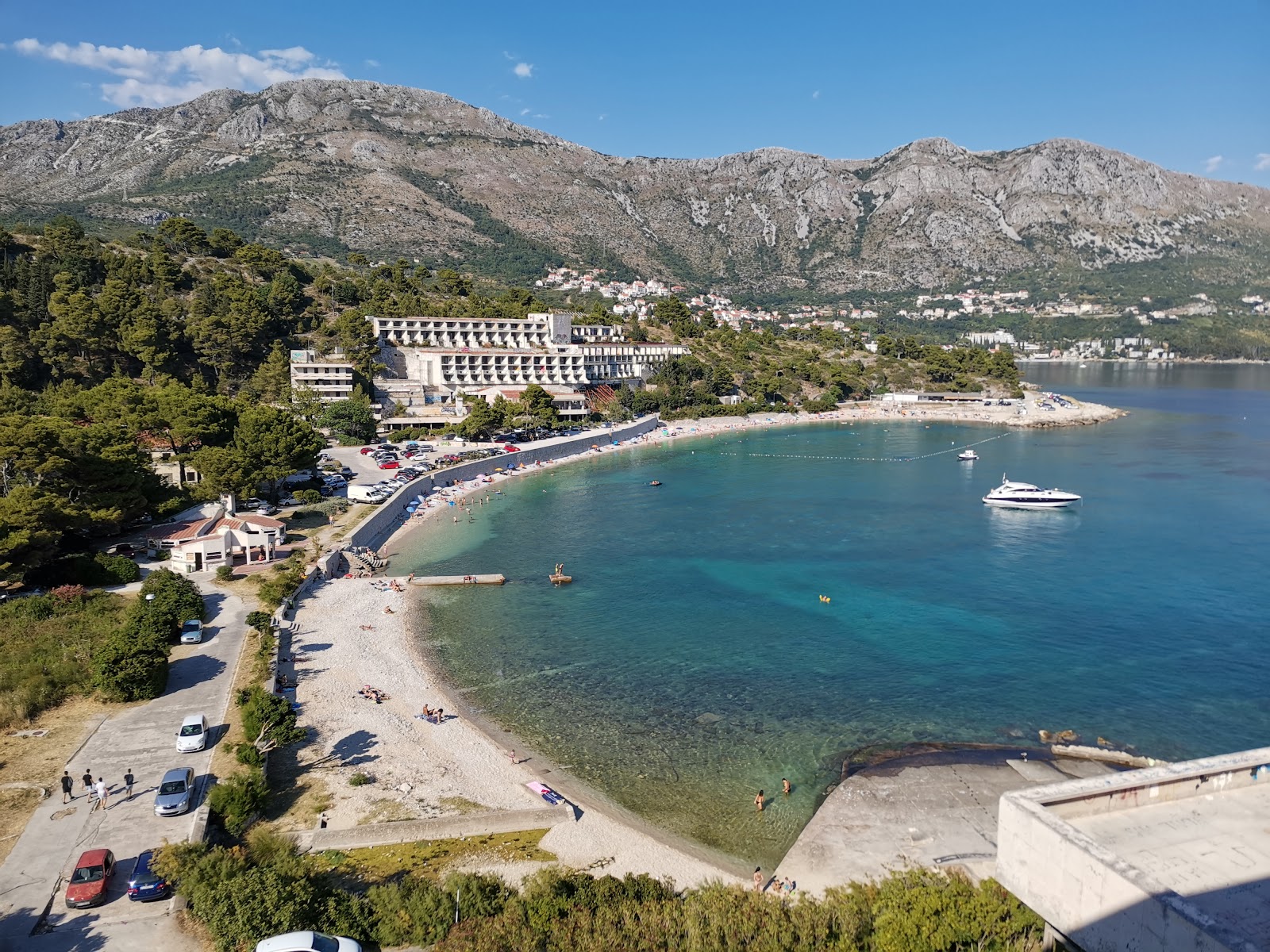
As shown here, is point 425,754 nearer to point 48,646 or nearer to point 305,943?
point 305,943

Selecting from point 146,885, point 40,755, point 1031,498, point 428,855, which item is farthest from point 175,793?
point 1031,498

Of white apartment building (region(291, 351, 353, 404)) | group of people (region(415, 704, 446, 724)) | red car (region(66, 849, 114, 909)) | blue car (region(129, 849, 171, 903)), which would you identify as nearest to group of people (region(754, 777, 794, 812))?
group of people (region(415, 704, 446, 724))

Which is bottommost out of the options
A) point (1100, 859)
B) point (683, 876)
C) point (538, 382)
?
point (683, 876)

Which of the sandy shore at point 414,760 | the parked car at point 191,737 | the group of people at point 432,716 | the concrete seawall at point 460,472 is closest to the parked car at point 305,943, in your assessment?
the sandy shore at point 414,760

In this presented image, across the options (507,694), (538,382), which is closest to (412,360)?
(538,382)

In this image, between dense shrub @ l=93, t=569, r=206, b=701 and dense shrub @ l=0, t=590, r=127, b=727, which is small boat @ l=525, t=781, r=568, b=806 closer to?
dense shrub @ l=93, t=569, r=206, b=701

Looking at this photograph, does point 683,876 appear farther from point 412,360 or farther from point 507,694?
point 412,360

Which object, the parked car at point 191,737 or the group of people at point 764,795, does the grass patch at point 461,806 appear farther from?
the group of people at point 764,795
